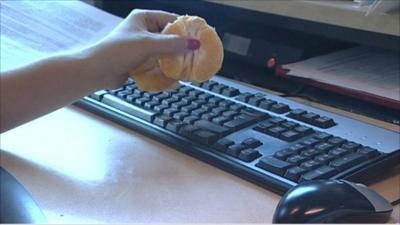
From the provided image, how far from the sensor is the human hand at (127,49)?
748 mm

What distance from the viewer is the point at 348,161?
0.67m

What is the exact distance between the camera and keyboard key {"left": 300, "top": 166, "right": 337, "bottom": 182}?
633mm

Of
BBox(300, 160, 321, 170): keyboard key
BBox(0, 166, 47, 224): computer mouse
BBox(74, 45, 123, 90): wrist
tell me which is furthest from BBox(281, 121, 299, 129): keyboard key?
BBox(0, 166, 47, 224): computer mouse

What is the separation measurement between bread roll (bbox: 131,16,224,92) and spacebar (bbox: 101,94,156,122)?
0.05 m

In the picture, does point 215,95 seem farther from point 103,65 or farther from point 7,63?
point 7,63

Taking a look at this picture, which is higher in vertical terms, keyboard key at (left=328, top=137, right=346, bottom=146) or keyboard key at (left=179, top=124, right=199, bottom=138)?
keyboard key at (left=328, top=137, right=346, bottom=146)

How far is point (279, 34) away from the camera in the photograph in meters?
1.10

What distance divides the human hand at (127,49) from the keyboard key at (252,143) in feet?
0.41

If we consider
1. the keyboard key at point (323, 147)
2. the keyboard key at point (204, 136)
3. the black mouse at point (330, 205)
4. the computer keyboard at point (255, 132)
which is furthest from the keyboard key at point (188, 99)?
the black mouse at point (330, 205)

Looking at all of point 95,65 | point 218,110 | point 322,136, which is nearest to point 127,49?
point 95,65

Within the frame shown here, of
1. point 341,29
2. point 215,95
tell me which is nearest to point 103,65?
point 215,95

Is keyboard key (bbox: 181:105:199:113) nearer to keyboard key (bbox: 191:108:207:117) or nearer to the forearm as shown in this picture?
keyboard key (bbox: 191:108:207:117)

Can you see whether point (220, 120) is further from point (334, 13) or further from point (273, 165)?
point (334, 13)

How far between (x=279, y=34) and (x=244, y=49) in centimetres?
7
